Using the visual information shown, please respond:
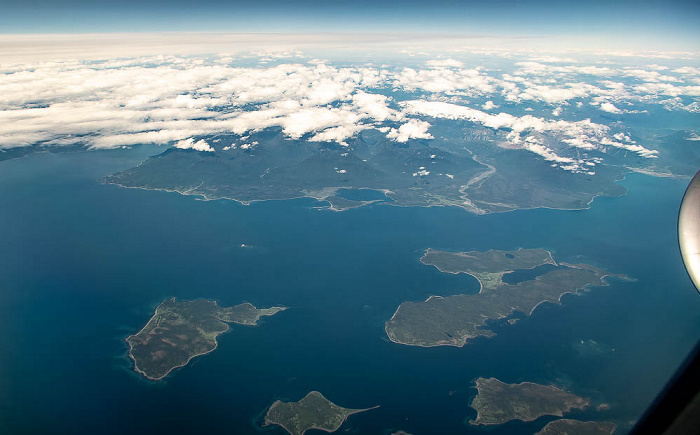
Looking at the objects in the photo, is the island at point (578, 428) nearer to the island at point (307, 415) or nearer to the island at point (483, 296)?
the island at point (483, 296)

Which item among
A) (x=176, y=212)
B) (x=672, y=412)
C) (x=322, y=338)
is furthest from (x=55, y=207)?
(x=672, y=412)

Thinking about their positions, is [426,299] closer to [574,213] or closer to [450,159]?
[574,213]

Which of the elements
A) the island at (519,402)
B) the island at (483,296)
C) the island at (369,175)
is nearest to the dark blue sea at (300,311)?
the island at (519,402)

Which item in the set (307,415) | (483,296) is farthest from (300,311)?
(483,296)

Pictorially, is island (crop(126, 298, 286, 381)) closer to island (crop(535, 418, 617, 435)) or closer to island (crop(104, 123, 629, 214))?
island (crop(535, 418, 617, 435))

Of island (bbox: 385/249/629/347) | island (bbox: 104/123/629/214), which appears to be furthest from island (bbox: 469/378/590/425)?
island (bbox: 104/123/629/214)

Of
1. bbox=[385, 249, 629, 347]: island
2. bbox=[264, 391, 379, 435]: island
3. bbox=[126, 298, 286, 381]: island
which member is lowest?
bbox=[385, 249, 629, 347]: island

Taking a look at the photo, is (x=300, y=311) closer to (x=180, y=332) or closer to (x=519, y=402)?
(x=180, y=332)

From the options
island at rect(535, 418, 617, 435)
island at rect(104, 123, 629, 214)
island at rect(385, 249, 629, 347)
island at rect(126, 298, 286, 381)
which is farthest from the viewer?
island at rect(104, 123, 629, 214)
